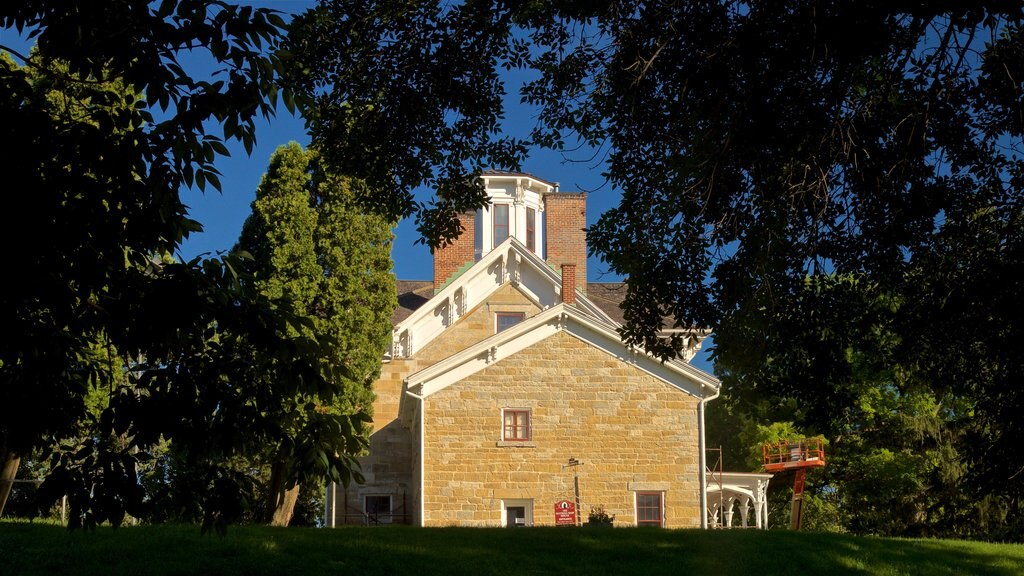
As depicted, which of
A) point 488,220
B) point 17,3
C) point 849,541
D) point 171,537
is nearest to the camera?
point 17,3

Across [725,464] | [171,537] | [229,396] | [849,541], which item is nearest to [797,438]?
[725,464]

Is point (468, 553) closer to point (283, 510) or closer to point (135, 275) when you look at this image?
point (135, 275)

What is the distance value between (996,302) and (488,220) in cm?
2784

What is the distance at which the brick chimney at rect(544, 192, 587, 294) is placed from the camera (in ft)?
124

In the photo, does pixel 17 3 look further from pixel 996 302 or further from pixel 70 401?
pixel 996 302

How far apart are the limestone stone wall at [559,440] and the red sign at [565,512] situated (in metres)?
0.21

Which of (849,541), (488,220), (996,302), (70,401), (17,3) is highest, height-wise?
(488,220)

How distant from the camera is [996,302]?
1105 centimetres

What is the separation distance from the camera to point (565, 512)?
2505 centimetres

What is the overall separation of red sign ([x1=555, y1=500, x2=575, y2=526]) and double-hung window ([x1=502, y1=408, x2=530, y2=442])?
1.75 m

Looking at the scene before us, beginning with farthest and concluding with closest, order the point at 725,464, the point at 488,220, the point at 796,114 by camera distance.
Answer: the point at 725,464 → the point at 488,220 → the point at 796,114

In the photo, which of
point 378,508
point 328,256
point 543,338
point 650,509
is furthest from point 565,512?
point 328,256

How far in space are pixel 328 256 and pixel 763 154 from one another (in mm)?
17298

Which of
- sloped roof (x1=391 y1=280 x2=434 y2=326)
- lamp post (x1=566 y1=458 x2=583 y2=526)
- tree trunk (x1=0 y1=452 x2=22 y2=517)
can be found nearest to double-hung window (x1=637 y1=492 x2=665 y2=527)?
lamp post (x1=566 y1=458 x2=583 y2=526)
